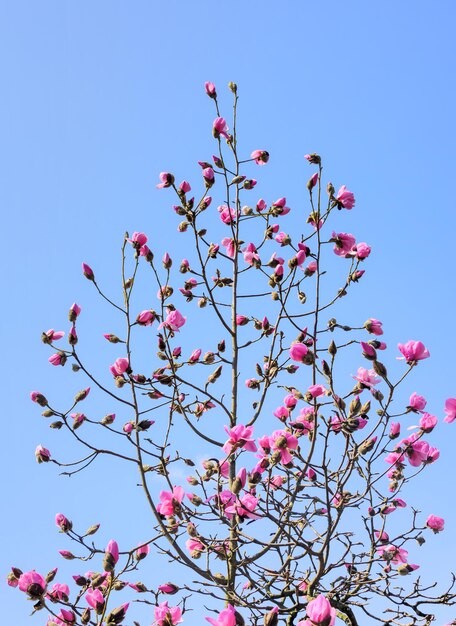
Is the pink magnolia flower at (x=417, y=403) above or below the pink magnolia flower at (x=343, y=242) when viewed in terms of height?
below

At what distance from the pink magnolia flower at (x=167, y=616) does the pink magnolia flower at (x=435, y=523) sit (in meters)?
1.58

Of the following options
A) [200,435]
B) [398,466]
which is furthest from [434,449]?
[200,435]

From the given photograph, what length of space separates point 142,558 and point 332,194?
193 centimetres

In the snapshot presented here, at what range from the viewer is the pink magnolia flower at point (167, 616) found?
7.61 ft

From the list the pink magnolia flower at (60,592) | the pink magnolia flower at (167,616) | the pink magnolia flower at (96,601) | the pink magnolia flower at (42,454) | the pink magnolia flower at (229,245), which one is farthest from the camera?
the pink magnolia flower at (229,245)

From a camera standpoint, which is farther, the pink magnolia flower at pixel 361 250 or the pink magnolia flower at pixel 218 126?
the pink magnolia flower at pixel 218 126

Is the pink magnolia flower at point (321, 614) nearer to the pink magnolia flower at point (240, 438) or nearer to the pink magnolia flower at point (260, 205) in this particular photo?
the pink magnolia flower at point (240, 438)

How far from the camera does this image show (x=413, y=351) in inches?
103

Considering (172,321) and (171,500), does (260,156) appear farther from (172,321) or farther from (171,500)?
(171,500)

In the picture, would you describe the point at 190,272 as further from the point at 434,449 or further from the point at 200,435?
the point at 434,449

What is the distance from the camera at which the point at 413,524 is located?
335cm

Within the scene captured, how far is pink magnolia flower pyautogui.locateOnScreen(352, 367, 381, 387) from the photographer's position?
267cm

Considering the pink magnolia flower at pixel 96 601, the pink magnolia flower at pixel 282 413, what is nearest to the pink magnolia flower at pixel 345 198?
the pink magnolia flower at pixel 282 413

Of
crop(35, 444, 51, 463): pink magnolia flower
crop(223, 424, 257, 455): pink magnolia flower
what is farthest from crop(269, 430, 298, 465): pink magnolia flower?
crop(35, 444, 51, 463): pink magnolia flower
